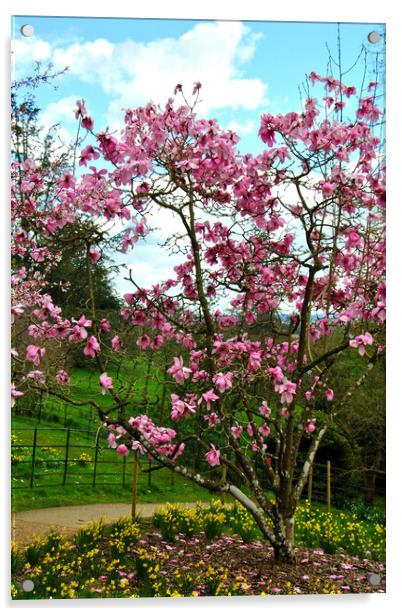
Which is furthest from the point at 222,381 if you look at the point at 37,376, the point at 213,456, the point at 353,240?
the point at 353,240

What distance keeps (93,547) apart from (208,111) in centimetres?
213

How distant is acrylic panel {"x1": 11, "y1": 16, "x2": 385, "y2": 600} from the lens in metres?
3.15

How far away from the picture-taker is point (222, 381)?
324 centimetres

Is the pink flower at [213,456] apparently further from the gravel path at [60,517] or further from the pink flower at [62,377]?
the pink flower at [62,377]

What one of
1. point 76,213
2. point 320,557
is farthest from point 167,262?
point 320,557

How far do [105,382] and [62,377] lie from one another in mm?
208

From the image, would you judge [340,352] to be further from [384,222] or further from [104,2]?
[104,2]

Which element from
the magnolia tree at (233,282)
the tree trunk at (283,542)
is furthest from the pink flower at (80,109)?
the tree trunk at (283,542)

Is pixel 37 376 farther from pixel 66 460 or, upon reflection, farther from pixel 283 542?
pixel 283 542

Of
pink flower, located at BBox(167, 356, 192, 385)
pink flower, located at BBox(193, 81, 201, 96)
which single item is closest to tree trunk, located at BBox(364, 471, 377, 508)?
pink flower, located at BBox(167, 356, 192, 385)

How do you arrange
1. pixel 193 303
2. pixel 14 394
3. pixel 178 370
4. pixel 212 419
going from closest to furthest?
pixel 14 394 → pixel 178 370 → pixel 212 419 → pixel 193 303

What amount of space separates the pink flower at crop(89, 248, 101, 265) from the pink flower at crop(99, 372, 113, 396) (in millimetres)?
548

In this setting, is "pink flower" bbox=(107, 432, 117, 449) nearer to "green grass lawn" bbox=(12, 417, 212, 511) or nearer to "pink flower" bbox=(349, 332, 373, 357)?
"green grass lawn" bbox=(12, 417, 212, 511)

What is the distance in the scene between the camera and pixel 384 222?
344 cm
